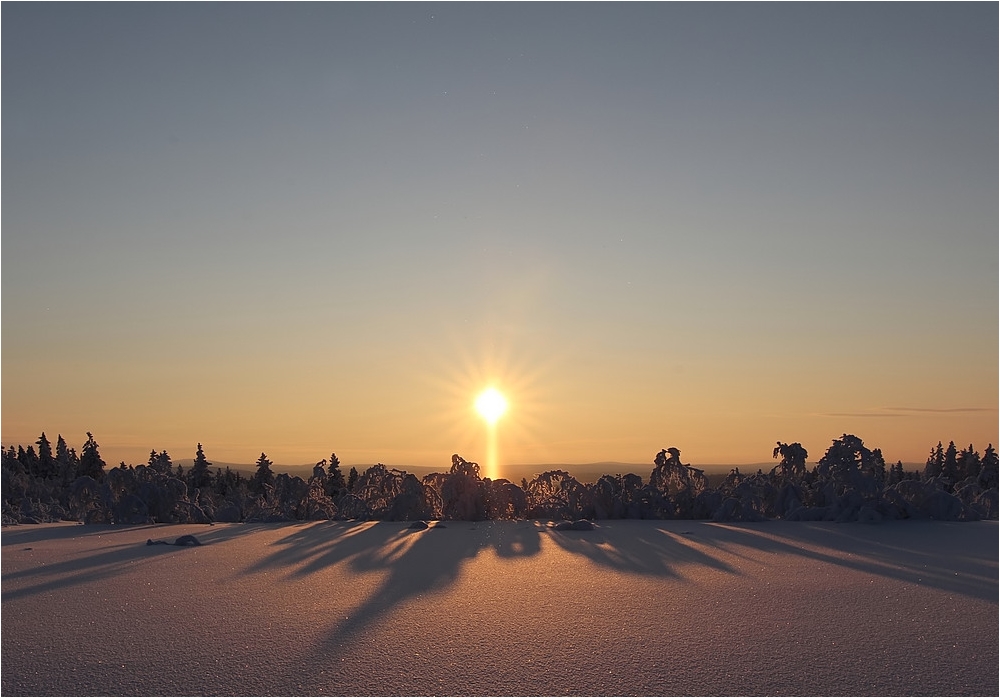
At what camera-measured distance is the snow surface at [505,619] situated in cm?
584

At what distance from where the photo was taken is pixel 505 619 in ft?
25.4

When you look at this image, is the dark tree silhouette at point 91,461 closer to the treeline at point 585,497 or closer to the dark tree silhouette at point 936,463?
the treeline at point 585,497

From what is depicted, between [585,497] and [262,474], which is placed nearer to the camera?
[585,497]

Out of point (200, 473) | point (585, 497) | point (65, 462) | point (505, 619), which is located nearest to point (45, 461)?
point (65, 462)

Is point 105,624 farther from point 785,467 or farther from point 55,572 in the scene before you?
point 785,467

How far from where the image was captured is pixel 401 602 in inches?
339

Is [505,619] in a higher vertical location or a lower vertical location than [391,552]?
lower

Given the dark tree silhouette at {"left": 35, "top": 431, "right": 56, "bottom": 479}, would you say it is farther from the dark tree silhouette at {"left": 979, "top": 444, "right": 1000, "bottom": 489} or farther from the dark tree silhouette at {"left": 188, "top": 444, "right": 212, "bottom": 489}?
the dark tree silhouette at {"left": 979, "top": 444, "right": 1000, "bottom": 489}

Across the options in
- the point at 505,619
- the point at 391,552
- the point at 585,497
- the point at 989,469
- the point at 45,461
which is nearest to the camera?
the point at 505,619

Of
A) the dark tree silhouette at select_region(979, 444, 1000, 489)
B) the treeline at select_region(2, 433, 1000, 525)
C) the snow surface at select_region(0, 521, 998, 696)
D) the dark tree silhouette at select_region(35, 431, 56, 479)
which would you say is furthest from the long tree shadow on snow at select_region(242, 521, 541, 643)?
the dark tree silhouette at select_region(35, 431, 56, 479)

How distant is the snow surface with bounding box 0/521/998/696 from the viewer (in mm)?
5836

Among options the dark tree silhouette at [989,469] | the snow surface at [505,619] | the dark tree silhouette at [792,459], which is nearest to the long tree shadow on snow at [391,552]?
the snow surface at [505,619]

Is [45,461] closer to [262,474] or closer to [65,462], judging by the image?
[65,462]

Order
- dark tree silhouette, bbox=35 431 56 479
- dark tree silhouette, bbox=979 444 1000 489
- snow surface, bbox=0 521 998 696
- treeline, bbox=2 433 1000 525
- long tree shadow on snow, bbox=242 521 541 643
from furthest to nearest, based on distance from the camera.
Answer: dark tree silhouette, bbox=35 431 56 479 → dark tree silhouette, bbox=979 444 1000 489 → treeline, bbox=2 433 1000 525 → long tree shadow on snow, bbox=242 521 541 643 → snow surface, bbox=0 521 998 696
